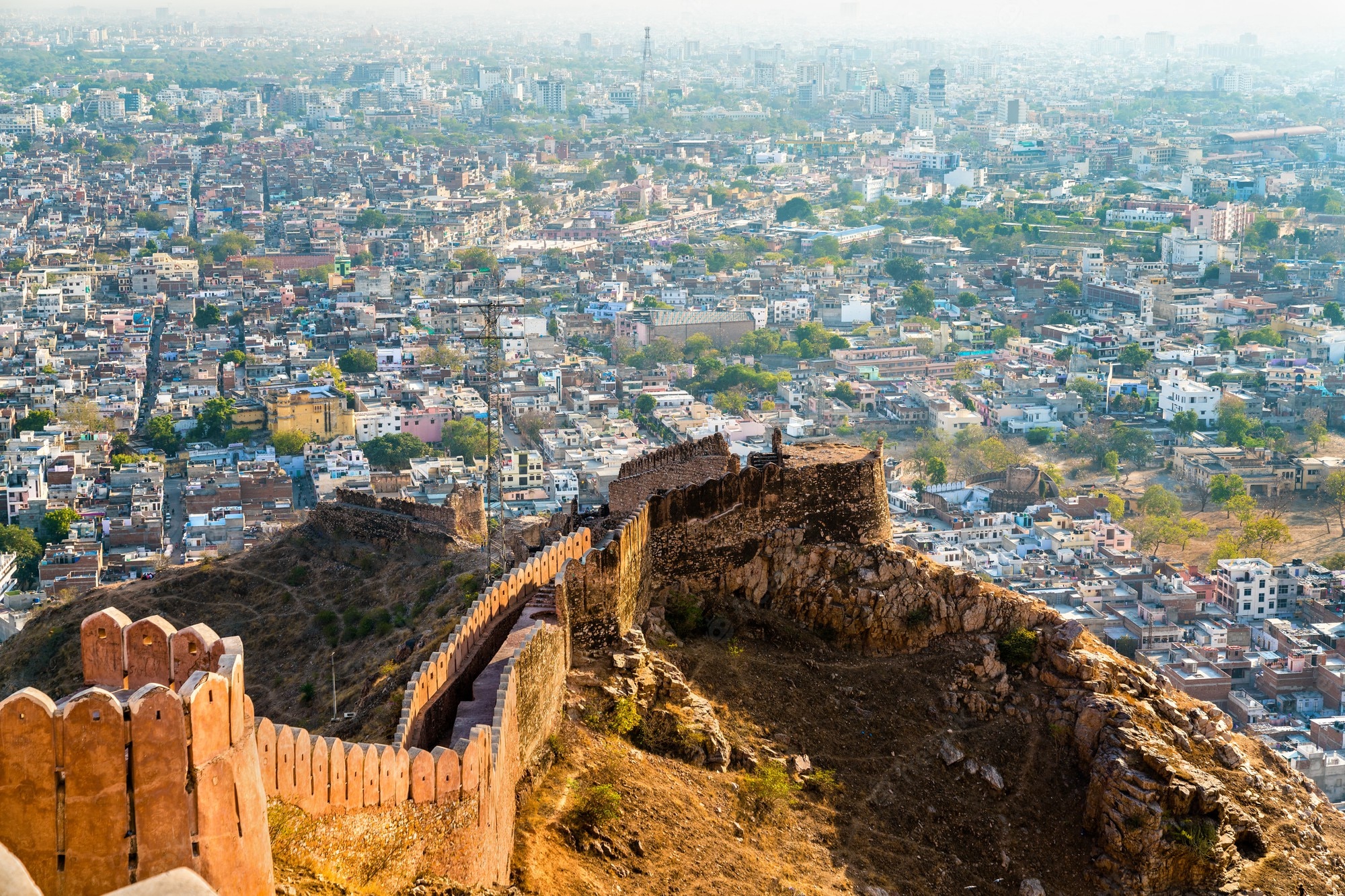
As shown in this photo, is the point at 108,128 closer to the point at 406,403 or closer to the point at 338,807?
the point at 406,403

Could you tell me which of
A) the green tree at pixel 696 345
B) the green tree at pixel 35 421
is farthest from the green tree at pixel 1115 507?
the green tree at pixel 35 421

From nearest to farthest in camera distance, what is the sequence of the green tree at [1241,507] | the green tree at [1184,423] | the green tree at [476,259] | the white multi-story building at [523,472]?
the white multi-story building at [523,472] < the green tree at [1241,507] < the green tree at [1184,423] < the green tree at [476,259]

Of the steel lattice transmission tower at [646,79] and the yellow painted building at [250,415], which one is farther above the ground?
the yellow painted building at [250,415]

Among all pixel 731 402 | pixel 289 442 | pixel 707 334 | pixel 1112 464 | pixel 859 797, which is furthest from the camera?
pixel 707 334

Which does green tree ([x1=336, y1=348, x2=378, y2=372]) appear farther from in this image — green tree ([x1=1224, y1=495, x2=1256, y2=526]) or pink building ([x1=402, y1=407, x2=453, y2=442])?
green tree ([x1=1224, y1=495, x2=1256, y2=526])

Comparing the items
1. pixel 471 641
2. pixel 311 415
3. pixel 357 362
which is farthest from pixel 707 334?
pixel 471 641

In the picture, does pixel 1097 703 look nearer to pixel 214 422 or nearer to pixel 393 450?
pixel 393 450

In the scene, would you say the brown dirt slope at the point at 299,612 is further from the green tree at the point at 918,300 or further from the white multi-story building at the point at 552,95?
the white multi-story building at the point at 552,95

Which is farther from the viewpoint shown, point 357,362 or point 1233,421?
point 357,362
